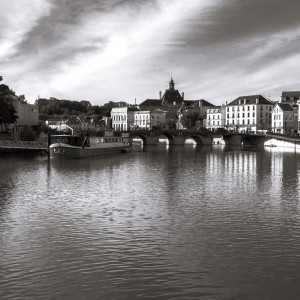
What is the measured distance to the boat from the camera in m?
87.3

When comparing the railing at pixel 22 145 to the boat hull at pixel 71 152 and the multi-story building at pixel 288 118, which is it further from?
the multi-story building at pixel 288 118

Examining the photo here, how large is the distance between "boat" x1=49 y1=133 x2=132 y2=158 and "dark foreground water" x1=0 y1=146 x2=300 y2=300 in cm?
4249

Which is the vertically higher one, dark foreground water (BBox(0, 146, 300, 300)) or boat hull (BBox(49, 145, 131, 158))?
boat hull (BBox(49, 145, 131, 158))

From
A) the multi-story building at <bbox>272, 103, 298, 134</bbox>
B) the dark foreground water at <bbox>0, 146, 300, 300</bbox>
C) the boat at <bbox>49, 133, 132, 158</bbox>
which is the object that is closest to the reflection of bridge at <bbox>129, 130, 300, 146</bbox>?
the multi-story building at <bbox>272, 103, 298, 134</bbox>

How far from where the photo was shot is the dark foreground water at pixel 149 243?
18500 millimetres

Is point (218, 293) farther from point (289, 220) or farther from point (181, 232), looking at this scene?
point (289, 220)

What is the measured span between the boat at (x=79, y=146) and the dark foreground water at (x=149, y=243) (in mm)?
42485

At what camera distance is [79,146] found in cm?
9319

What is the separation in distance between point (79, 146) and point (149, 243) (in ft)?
231

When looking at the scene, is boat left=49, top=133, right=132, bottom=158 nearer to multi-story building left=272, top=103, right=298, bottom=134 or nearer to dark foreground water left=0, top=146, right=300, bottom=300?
dark foreground water left=0, top=146, right=300, bottom=300

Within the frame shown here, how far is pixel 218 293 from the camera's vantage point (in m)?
17.9

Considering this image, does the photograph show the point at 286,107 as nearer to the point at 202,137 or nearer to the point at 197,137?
the point at 202,137

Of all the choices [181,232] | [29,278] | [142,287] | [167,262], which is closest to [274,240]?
[181,232]

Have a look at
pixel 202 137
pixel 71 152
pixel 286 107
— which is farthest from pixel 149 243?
pixel 286 107
